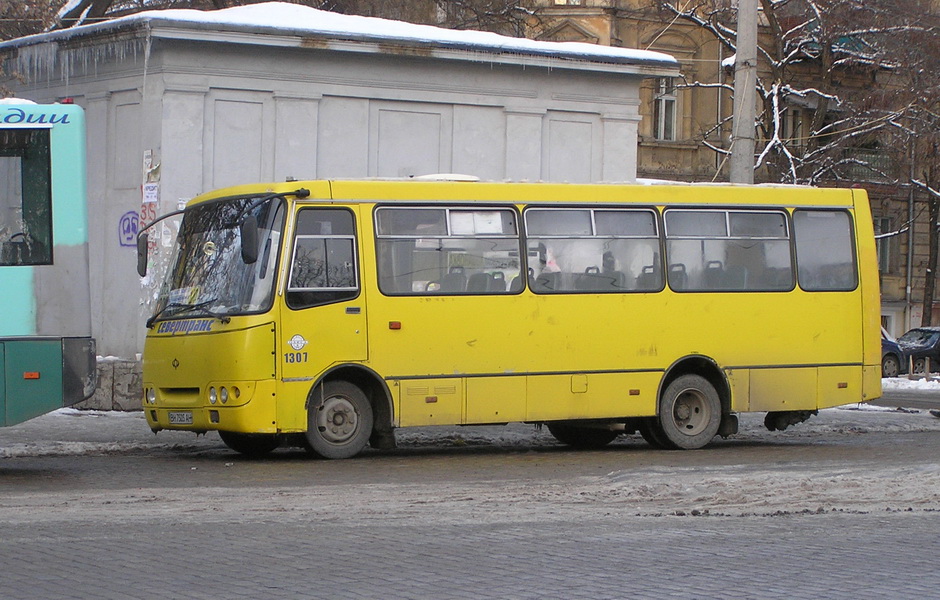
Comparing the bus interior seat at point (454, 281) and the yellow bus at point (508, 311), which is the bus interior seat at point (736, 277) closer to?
the yellow bus at point (508, 311)

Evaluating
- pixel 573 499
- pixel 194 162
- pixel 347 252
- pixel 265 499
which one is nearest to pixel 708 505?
pixel 573 499

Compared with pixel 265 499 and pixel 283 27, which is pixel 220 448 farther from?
pixel 283 27

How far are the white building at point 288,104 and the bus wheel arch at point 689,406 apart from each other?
23.7 feet

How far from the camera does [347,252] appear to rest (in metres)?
15.0

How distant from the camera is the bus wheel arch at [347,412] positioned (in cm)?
1481

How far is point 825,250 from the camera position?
17734mm

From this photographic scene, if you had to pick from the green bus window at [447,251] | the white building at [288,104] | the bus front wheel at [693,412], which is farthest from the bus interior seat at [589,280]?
the white building at [288,104]

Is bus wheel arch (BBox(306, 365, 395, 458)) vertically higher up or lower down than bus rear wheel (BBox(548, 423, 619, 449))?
higher up

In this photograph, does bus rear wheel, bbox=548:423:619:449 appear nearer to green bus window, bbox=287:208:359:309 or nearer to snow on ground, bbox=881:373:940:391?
green bus window, bbox=287:208:359:309

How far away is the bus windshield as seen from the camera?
1450cm

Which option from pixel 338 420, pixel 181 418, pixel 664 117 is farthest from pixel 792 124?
pixel 181 418

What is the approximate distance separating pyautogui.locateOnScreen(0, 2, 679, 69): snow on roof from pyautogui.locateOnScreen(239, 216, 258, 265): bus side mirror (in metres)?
7.15

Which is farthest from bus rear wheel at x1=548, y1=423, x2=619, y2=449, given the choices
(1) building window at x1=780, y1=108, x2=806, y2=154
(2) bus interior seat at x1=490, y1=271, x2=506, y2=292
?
(1) building window at x1=780, y1=108, x2=806, y2=154

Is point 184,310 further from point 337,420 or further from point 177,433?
point 177,433
